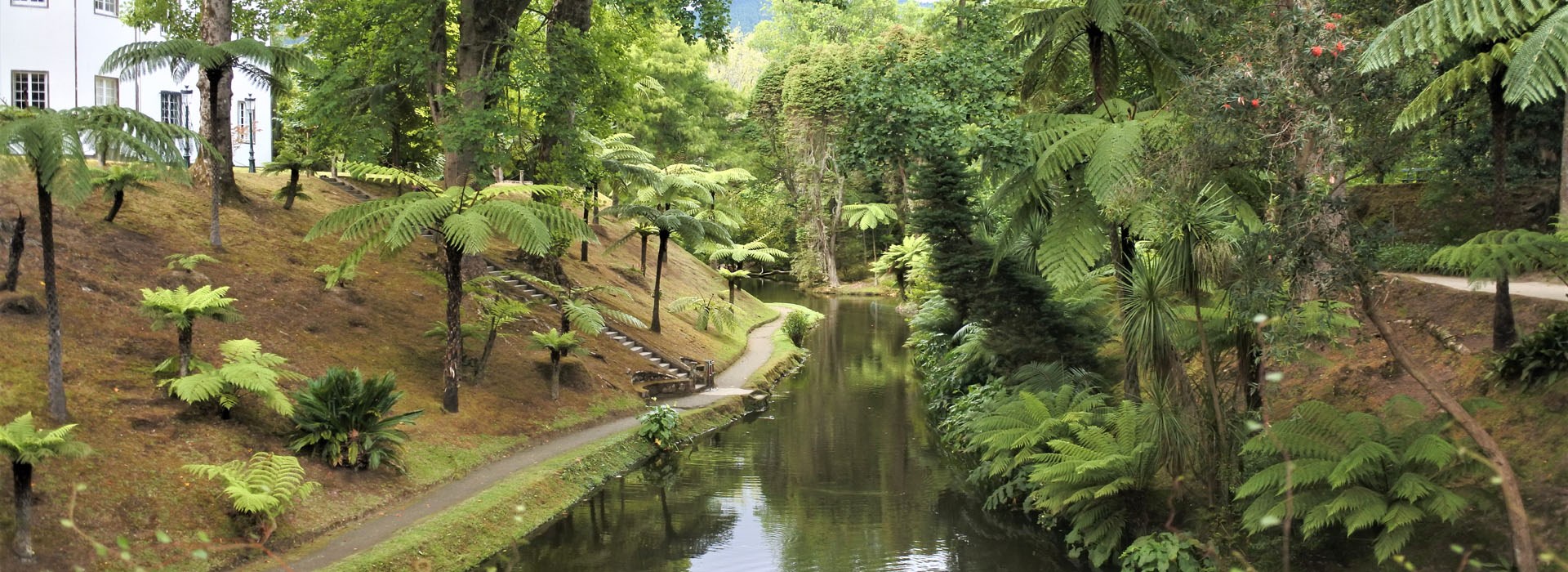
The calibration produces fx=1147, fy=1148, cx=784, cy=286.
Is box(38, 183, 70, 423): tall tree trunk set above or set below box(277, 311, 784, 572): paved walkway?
above

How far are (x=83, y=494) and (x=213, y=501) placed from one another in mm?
1223

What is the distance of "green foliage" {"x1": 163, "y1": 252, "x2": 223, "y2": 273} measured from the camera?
16.4 m

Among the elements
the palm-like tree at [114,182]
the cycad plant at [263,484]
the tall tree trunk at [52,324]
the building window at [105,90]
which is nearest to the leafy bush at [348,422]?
the cycad plant at [263,484]

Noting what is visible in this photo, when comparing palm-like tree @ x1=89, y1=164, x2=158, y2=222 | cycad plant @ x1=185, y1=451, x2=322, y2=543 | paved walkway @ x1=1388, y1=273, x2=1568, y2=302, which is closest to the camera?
cycad plant @ x1=185, y1=451, x2=322, y2=543

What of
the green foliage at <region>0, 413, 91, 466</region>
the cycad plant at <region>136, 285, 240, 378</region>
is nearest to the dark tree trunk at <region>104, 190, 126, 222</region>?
the cycad plant at <region>136, 285, 240, 378</region>

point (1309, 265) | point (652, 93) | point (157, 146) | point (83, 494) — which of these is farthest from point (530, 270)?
point (652, 93)

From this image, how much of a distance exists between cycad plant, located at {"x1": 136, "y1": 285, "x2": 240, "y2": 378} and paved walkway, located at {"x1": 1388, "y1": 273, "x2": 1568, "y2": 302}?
13805mm

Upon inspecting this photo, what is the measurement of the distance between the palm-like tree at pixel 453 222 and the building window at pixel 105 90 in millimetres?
15722

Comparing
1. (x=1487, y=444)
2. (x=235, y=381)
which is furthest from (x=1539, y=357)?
→ (x=235, y=381)

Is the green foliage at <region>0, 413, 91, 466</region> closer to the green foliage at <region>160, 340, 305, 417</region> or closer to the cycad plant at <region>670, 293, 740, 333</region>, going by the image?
the green foliage at <region>160, 340, 305, 417</region>

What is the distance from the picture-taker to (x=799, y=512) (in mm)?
15492

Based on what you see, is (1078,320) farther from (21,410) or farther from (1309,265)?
(21,410)

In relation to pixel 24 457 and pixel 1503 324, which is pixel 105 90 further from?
pixel 1503 324

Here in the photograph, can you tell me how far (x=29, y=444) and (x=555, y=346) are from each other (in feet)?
30.9
